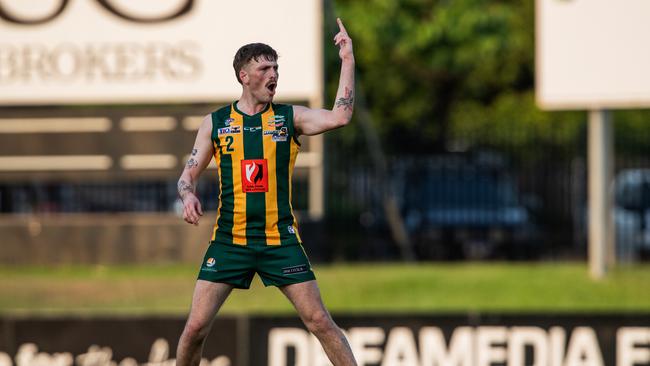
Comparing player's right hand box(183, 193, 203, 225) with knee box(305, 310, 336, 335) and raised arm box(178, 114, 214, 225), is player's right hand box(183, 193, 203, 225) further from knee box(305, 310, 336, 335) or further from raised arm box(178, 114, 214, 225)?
knee box(305, 310, 336, 335)

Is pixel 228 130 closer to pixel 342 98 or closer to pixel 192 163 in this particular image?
pixel 192 163

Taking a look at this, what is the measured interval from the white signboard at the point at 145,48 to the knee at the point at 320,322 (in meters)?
9.99

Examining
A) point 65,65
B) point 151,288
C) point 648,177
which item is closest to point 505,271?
point 648,177

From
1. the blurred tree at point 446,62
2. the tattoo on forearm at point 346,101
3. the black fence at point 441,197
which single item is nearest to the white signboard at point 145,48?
the black fence at point 441,197

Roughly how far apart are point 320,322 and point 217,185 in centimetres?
1143

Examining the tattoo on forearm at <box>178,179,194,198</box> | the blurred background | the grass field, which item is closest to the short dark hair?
→ the tattoo on forearm at <box>178,179,194,198</box>

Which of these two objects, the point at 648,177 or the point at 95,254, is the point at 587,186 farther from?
the point at 95,254

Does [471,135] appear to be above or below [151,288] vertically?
above

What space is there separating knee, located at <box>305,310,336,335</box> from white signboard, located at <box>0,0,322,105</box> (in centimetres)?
999

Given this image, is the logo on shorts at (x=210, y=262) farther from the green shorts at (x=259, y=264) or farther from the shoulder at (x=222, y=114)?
the shoulder at (x=222, y=114)

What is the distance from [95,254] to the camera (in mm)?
19031

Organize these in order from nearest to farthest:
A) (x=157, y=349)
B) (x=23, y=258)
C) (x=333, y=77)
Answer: (x=157, y=349)
(x=23, y=258)
(x=333, y=77)

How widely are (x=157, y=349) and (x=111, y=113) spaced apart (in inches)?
278

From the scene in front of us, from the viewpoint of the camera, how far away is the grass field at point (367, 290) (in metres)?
16.6
